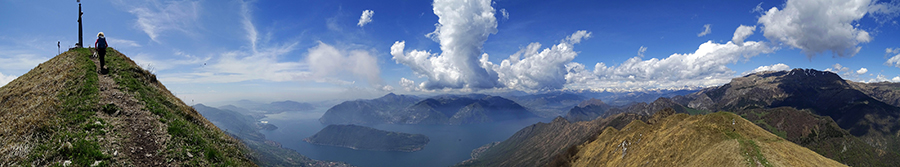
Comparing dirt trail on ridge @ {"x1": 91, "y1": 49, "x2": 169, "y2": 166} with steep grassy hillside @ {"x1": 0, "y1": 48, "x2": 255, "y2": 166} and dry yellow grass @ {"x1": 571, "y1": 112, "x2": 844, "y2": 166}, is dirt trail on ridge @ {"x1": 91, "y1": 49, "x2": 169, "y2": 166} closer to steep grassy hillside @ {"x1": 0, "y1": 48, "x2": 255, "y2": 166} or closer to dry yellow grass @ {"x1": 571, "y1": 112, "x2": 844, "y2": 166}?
steep grassy hillside @ {"x1": 0, "y1": 48, "x2": 255, "y2": 166}

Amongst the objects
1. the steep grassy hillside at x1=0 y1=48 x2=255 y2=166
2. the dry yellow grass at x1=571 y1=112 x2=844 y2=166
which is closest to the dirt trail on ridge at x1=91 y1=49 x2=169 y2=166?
the steep grassy hillside at x1=0 y1=48 x2=255 y2=166

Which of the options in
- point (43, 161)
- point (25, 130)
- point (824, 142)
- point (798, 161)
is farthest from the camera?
point (824, 142)

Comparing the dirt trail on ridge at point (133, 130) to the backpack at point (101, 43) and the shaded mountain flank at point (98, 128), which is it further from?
the backpack at point (101, 43)

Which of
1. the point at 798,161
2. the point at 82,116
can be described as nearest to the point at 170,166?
the point at 82,116

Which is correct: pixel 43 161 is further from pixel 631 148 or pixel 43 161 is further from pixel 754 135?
pixel 631 148

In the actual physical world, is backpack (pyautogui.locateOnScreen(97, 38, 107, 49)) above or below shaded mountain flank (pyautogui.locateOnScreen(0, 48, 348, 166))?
above

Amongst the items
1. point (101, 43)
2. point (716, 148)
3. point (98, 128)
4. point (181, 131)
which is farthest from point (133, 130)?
point (716, 148)

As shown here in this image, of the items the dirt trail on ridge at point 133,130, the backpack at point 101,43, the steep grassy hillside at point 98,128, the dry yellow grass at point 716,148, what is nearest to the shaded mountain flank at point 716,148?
the dry yellow grass at point 716,148
